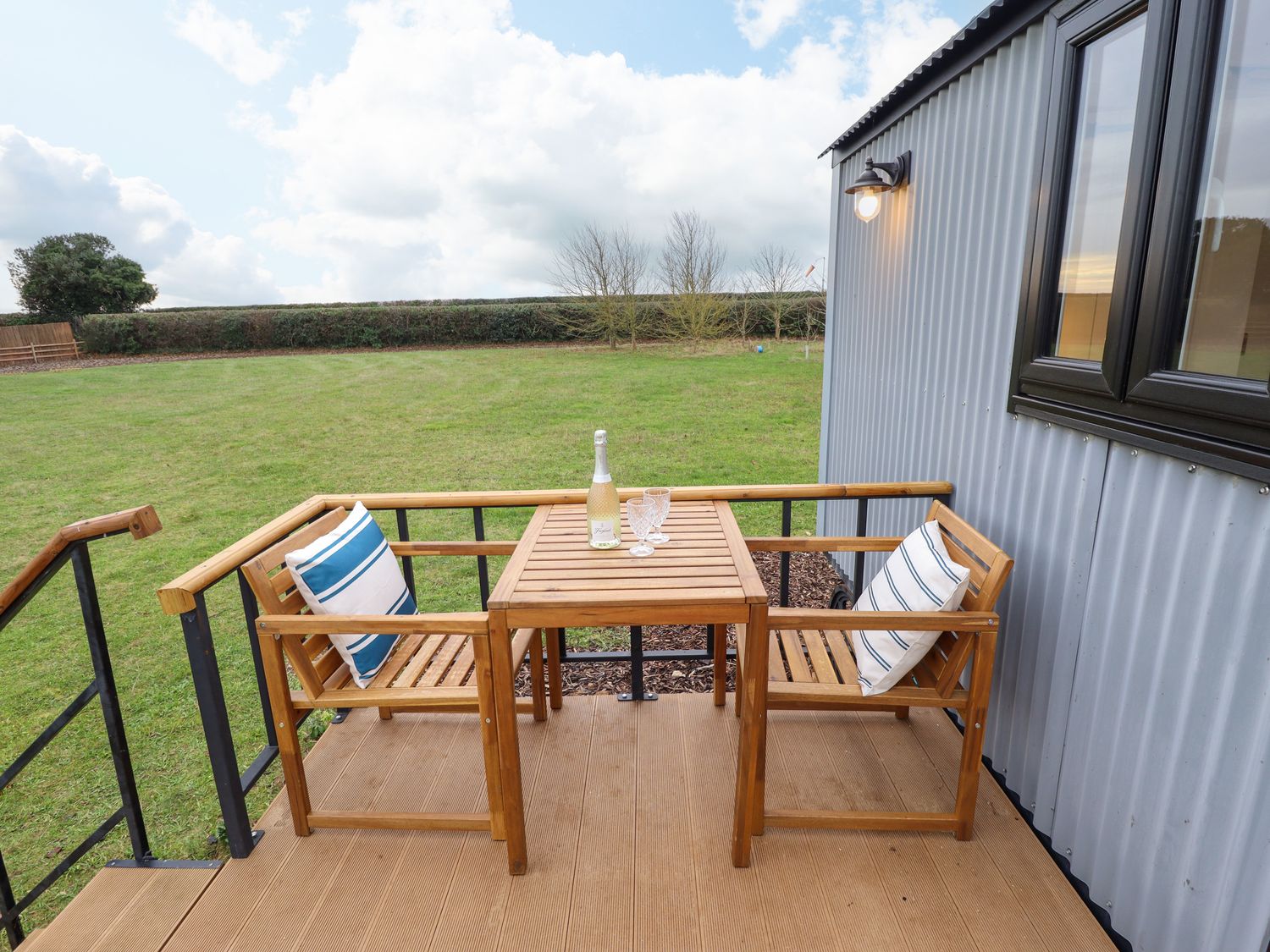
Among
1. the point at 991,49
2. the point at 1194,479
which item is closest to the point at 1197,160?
the point at 1194,479

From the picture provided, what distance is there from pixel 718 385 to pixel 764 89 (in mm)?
4512

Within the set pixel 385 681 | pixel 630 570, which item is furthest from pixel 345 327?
pixel 630 570

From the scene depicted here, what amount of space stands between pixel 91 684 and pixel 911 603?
222cm

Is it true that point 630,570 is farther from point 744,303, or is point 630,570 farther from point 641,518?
point 744,303

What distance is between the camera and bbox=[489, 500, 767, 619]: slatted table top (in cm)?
169

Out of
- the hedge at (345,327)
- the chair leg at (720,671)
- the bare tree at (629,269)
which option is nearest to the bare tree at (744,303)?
the hedge at (345,327)

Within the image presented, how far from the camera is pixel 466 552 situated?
2.52m

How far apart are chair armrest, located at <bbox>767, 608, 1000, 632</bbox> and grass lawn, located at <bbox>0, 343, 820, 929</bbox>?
2.10m

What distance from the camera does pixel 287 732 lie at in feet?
6.23

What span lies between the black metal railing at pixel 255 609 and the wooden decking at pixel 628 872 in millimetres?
178

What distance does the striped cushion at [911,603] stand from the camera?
1844 mm

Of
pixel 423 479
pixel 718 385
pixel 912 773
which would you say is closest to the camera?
pixel 912 773

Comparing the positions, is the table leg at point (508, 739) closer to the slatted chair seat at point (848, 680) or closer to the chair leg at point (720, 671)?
the slatted chair seat at point (848, 680)

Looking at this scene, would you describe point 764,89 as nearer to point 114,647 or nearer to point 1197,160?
point 1197,160
